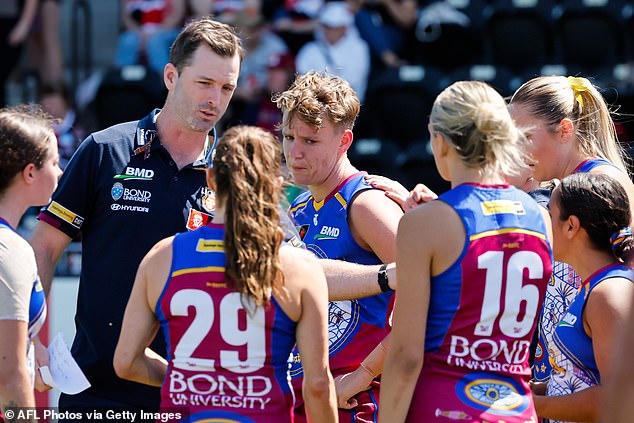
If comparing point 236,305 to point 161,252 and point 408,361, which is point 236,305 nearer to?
point 161,252

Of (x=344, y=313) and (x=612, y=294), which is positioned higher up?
(x=612, y=294)

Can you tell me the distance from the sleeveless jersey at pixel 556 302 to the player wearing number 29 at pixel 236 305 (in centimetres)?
119

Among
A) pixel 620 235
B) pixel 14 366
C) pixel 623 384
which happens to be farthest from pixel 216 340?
pixel 623 384

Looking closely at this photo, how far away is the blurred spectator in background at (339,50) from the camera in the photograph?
28.3ft

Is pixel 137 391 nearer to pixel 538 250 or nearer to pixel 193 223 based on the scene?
pixel 193 223

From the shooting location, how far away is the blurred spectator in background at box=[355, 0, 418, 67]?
8.92 metres

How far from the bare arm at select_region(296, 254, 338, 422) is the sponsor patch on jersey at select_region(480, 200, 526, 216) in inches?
20.6

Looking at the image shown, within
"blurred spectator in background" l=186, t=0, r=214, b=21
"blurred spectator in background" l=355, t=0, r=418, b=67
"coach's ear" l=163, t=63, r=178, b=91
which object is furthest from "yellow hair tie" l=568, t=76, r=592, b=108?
"blurred spectator in background" l=186, t=0, r=214, b=21

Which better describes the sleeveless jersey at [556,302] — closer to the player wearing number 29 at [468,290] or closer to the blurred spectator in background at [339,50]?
the player wearing number 29 at [468,290]

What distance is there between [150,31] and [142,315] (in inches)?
270

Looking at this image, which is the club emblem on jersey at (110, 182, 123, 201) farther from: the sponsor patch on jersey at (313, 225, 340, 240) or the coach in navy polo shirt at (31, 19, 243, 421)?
the sponsor patch on jersey at (313, 225, 340, 240)

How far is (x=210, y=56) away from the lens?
3684 millimetres

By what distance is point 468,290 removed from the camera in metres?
2.67

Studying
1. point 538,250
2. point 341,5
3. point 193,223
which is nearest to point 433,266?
point 538,250
